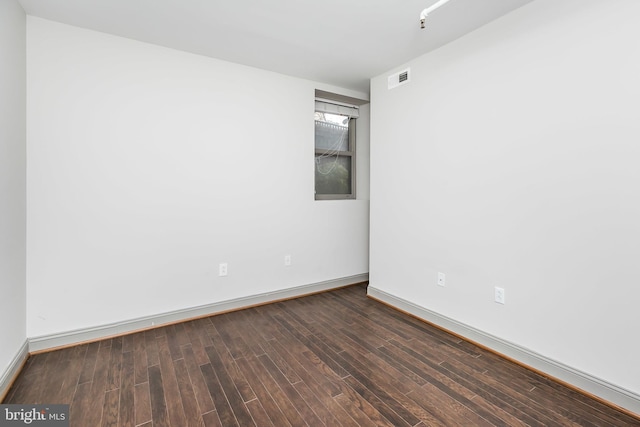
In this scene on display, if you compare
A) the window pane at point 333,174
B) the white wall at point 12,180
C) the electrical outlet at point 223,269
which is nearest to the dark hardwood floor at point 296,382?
the white wall at point 12,180

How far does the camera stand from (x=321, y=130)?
3877 mm

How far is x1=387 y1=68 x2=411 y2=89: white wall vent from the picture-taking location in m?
2.99

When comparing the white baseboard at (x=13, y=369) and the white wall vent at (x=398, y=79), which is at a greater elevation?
the white wall vent at (x=398, y=79)

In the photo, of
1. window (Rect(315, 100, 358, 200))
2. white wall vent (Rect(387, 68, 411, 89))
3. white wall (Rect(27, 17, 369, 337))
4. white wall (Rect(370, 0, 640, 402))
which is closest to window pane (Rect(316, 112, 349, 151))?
window (Rect(315, 100, 358, 200))

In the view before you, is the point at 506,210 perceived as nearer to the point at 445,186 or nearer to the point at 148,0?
the point at 445,186

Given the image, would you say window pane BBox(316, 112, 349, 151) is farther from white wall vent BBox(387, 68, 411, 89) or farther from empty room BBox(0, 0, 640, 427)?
white wall vent BBox(387, 68, 411, 89)

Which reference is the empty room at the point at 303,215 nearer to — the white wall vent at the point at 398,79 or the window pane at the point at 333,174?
the white wall vent at the point at 398,79

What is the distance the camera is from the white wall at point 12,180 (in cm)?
180

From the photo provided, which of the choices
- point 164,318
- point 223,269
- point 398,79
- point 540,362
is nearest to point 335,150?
point 398,79

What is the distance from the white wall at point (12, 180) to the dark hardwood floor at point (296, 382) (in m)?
0.36

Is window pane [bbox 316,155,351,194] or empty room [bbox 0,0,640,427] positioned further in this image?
window pane [bbox 316,155,351,194]

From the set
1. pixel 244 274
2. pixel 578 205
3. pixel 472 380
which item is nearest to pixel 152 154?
pixel 244 274

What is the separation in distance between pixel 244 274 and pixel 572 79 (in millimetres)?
3099

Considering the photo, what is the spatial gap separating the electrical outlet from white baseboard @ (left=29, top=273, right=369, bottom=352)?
29 cm
